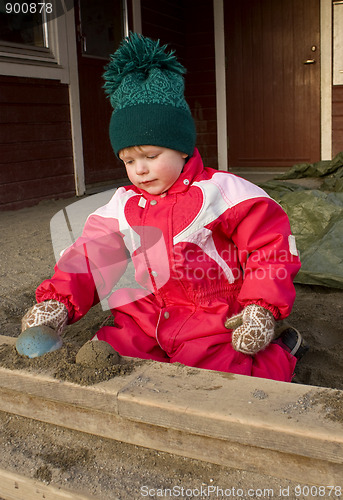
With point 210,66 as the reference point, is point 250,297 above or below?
below

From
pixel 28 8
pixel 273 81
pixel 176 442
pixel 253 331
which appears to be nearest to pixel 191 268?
pixel 253 331

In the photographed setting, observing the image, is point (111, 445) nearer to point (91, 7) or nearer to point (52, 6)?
point (52, 6)

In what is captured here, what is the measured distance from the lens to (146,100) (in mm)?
1783

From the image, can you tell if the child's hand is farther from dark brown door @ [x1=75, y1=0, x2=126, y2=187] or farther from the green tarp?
dark brown door @ [x1=75, y1=0, x2=126, y2=187]

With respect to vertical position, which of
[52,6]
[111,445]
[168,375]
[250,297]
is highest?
[52,6]

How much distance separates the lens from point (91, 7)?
638 centimetres

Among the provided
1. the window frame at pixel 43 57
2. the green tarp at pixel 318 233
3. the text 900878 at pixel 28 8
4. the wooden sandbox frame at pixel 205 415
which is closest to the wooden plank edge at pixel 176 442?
the wooden sandbox frame at pixel 205 415

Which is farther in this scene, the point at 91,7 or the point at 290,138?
the point at 290,138

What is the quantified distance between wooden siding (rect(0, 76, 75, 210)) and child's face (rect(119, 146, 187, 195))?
397cm

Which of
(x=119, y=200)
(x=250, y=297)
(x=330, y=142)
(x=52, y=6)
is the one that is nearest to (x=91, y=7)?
(x=52, y=6)

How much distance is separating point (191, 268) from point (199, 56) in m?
7.26

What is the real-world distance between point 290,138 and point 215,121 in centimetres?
119

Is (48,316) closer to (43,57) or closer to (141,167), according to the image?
(141,167)

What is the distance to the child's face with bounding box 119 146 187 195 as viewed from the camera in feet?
5.95
